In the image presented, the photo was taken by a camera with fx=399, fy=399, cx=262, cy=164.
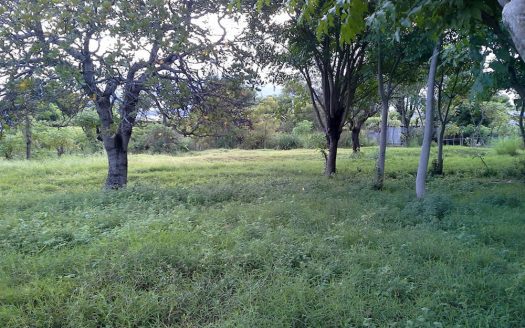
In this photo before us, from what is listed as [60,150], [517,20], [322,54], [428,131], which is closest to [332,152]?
[322,54]

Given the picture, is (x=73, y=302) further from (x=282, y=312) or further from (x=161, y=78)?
(x=161, y=78)

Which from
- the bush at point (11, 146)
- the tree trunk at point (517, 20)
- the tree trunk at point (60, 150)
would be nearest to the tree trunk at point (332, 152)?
the tree trunk at point (517, 20)

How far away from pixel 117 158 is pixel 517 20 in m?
8.80

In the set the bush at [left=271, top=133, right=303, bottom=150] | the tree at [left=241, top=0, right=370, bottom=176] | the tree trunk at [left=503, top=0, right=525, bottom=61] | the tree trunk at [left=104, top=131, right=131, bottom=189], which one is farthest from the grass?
the bush at [left=271, top=133, right=303, bottom=150]

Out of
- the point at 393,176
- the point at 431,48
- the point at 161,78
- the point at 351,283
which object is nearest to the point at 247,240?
the point at 351,283

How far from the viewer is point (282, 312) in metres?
2.78

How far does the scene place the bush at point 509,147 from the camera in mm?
17172

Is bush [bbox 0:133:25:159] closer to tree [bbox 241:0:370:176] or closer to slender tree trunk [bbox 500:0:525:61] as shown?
A: tree [bbox 241:0:370:176]

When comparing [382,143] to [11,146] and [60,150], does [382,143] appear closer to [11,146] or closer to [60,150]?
[11,146]

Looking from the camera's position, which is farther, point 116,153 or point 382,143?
point 116,153

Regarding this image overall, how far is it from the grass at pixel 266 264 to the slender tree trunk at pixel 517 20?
1.78 meters

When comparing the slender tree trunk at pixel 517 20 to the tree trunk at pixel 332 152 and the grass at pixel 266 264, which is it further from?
the tree trunk at pixel 332 152

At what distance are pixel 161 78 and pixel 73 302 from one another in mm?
5112

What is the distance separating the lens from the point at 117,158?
9.25 m
